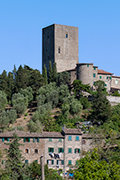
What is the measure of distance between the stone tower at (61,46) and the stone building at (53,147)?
102 ft

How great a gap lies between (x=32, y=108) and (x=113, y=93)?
53.1ft

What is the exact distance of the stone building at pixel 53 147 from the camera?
47312mm

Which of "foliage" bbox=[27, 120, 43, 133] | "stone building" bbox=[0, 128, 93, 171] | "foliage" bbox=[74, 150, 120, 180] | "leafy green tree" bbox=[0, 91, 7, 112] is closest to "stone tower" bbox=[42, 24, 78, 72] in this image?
"leafy green tree" bbox=[0, 91, 7, 112]

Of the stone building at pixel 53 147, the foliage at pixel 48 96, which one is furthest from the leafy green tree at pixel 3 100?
the stone building at pixel 53 147

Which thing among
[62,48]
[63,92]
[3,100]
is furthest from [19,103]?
[62,48]

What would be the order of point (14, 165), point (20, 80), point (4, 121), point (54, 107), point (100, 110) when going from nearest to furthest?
point (14, 165) → point (4, 121) → point (100, 110) → point (54, 107) → point (20, 80)

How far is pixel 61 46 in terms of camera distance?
78125 mm

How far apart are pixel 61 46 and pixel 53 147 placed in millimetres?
34646

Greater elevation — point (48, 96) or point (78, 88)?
point (78, 88)

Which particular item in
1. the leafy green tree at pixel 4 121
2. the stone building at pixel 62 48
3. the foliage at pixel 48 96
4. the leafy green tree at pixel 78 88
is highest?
the stone building at pixel 62 48

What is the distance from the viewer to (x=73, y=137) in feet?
158

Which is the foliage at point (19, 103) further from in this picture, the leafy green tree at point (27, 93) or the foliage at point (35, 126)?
the foliage at point (35, 126)

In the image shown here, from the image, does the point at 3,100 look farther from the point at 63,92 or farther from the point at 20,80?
the point at 63,92

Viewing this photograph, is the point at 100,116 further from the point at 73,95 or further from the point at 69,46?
the point at 69,46
